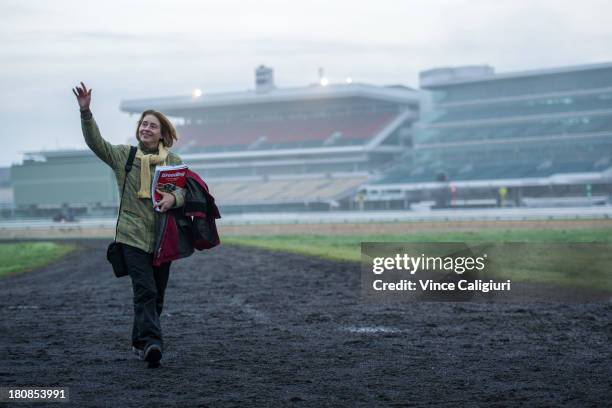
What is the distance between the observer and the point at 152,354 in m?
7.65

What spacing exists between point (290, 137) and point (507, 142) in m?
23.9

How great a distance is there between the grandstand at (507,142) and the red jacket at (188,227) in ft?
191

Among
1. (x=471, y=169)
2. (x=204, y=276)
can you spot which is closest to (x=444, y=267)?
(x=204, y=276)

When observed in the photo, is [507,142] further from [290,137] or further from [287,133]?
[287,133]

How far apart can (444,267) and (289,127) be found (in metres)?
89.1

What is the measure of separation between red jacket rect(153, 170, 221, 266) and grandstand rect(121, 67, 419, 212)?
73831mm

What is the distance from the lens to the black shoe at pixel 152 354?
7633 millimetres

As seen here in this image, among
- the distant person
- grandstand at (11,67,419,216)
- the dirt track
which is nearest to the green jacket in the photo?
the distant person

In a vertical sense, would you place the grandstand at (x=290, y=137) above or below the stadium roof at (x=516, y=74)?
below

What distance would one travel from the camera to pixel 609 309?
40.2 ft

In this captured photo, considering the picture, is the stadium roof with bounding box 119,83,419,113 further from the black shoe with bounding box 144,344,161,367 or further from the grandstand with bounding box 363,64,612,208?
the black shoe with bounding box 144,344,161,367

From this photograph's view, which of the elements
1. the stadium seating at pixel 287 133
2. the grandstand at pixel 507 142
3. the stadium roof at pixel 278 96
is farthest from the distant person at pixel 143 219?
the stadium roof at pixel 278 96

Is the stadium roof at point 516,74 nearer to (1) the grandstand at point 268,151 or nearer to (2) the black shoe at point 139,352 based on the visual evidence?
(1) the grandstand at point 268,151

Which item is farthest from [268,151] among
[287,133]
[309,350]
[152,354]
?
[152,354]
